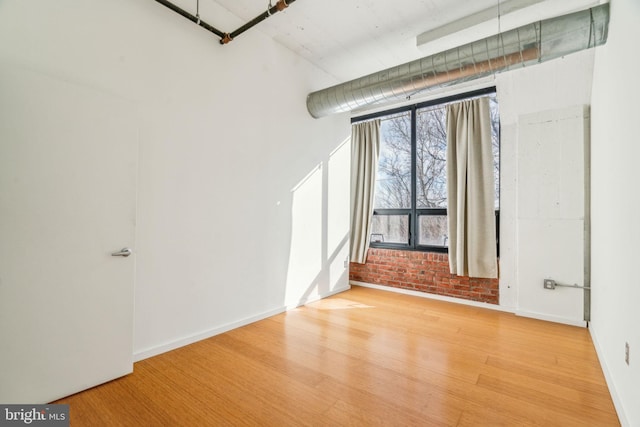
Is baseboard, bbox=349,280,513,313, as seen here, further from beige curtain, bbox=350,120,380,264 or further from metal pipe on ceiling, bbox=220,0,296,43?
metal pipe on ceiling, bbox=220,0,296,43

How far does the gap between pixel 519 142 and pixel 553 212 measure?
36.8 inches

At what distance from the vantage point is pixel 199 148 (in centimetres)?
285

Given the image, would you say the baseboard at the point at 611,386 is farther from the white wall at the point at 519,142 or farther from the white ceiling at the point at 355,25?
the white ceiling at the point at 355,25

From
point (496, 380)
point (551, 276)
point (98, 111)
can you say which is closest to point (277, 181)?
point (98, 111)

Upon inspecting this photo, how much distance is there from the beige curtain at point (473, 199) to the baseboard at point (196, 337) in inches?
103

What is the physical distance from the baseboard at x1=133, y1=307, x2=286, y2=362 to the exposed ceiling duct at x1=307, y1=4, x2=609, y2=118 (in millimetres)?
2759

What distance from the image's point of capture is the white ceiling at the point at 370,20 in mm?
2912

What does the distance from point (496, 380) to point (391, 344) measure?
88 centimetres

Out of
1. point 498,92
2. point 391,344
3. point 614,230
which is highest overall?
point 498,92

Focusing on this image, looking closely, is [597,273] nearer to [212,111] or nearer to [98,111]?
[212,111]

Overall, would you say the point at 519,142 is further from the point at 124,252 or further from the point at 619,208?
the point at 124,252

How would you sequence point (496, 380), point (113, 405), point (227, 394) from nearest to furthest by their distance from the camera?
point (113, 405) < point (227, 394) < point (496, 380)

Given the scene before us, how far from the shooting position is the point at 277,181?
3.67m

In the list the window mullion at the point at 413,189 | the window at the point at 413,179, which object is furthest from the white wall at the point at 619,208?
the window mullion at the point at 413,189
